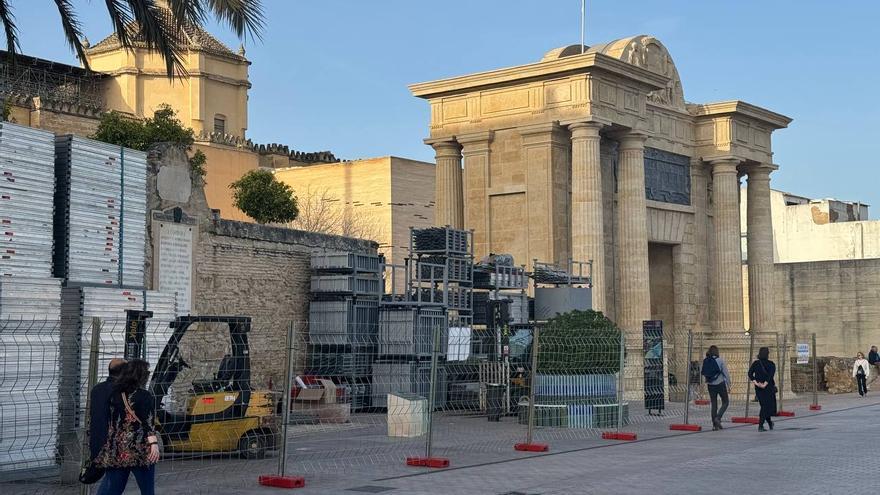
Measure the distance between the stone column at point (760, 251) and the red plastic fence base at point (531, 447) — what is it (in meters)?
24.5

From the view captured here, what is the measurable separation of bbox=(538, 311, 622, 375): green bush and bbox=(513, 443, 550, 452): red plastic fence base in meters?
4.34

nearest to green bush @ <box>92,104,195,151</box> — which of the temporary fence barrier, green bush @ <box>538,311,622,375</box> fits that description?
the temporary fence barrier

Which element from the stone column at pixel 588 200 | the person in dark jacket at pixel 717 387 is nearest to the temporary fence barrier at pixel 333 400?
the person in dark jacket at pixel 717 387

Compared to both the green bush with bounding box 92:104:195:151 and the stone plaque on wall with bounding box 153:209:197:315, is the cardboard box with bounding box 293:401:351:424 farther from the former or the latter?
the green bush with bounding box 92:104:195:151

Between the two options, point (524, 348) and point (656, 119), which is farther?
point (656, 119)

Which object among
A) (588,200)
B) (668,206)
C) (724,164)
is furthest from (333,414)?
(724,164)

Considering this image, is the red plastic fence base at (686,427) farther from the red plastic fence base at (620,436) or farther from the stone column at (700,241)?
the stone column at (700,241)

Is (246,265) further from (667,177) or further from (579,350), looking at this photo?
(667,177)

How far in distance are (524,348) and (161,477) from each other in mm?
12229

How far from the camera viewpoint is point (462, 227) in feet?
115

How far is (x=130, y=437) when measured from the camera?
9.59 meters

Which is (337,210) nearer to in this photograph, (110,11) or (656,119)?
(656,119)

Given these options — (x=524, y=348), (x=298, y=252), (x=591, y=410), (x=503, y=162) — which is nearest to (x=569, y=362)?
(x=591, y=410)

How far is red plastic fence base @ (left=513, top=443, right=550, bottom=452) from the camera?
17.9 metres
